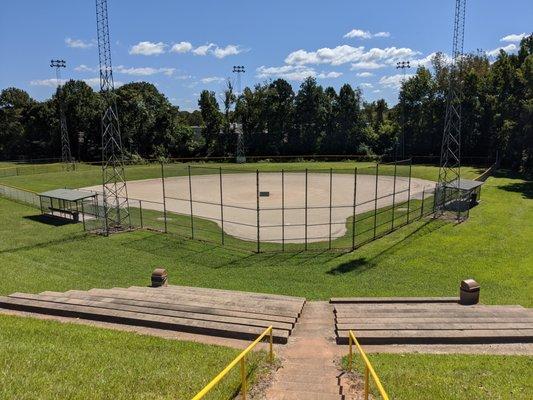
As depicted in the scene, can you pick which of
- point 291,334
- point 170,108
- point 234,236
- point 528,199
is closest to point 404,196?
point 528,199

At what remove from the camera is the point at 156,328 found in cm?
1113

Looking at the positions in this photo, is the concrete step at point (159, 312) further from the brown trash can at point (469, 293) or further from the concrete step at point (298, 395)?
the brown trash can at point (469, 293)

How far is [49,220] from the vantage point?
34438mm

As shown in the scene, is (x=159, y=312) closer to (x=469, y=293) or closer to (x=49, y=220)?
(x=469, y=293)

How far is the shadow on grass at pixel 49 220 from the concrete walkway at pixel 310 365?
2637cm

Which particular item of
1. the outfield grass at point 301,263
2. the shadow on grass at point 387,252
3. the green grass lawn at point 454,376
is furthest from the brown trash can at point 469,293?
the shadow on grass at point 387,252

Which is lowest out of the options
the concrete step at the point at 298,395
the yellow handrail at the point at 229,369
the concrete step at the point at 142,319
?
the concrete step at the point at 142,319

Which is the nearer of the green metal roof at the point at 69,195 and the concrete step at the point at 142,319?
the concrete step at the point at 142,319

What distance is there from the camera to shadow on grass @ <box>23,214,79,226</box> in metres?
33.3

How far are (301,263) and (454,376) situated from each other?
1563 centimetres

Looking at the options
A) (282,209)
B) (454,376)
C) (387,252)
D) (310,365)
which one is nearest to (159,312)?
(310,365)

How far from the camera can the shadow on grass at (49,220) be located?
1313 inches

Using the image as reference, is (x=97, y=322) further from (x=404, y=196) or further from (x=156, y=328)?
(x=404, y=196)

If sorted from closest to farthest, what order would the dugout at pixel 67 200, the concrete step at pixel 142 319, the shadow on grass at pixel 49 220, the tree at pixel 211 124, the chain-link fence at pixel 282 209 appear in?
the concrete step at pixel 142 319
the chain-link fence at pixel 282 209
the shadow on grass at pixel 49 220
the dugout at pixel 67 200
the tree at pixel 211 124
